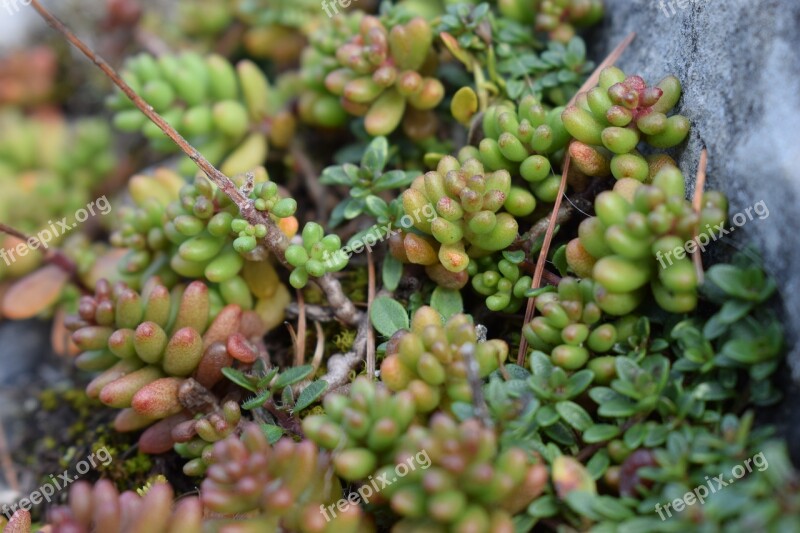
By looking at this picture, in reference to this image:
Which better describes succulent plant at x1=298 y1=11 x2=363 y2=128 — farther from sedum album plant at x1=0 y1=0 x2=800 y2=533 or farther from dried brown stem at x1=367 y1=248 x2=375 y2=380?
dried brown stem at x1=367 y1=248 x2=375 y2=380

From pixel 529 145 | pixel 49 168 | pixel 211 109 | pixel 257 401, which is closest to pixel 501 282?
pixel 529 145

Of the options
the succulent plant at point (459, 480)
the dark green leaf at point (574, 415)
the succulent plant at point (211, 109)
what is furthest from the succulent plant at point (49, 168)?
the dark green leaf at point (574, 415)

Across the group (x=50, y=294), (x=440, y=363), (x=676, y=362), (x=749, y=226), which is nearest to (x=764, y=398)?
(x=676, y=362)

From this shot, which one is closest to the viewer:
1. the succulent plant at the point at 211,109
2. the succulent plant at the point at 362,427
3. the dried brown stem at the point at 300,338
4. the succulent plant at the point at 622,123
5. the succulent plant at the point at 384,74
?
the succulent plant at the point at 362,427

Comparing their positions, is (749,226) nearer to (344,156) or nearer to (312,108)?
(344,156)

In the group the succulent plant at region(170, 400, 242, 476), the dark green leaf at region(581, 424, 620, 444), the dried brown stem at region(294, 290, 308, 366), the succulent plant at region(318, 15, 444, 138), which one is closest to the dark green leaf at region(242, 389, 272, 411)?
the succulent plant at region(170, 400, 242, 476)

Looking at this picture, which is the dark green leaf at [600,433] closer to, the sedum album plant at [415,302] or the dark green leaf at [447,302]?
the sedum album plant at [415,302]
